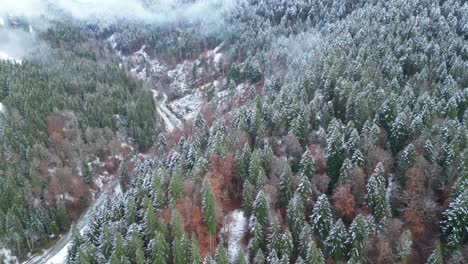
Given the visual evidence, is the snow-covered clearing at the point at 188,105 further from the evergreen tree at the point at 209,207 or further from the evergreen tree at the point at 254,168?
the evergreen tree at the point at 209,207

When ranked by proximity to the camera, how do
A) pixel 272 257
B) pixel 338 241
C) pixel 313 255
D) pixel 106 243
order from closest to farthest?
pixel 313 255 < pixel 272 257 < pixel 338 241 < pixel 106 243

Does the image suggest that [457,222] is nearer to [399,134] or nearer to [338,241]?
[338,241]

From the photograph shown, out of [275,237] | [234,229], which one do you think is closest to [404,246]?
[275,237]

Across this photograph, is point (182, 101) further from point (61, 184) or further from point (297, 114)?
point (297, 114)

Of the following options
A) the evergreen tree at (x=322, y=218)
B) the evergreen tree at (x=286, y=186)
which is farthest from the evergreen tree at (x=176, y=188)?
the evergreen tree at (x=322, y=218)

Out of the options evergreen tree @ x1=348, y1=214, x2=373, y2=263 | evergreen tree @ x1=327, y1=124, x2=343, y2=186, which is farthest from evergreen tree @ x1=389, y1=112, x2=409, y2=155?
evergreen tree @ x1=348, y1=214, x2=373, y2=263

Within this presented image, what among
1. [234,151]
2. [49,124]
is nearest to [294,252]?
[234,151]

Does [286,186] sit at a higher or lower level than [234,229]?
higher
